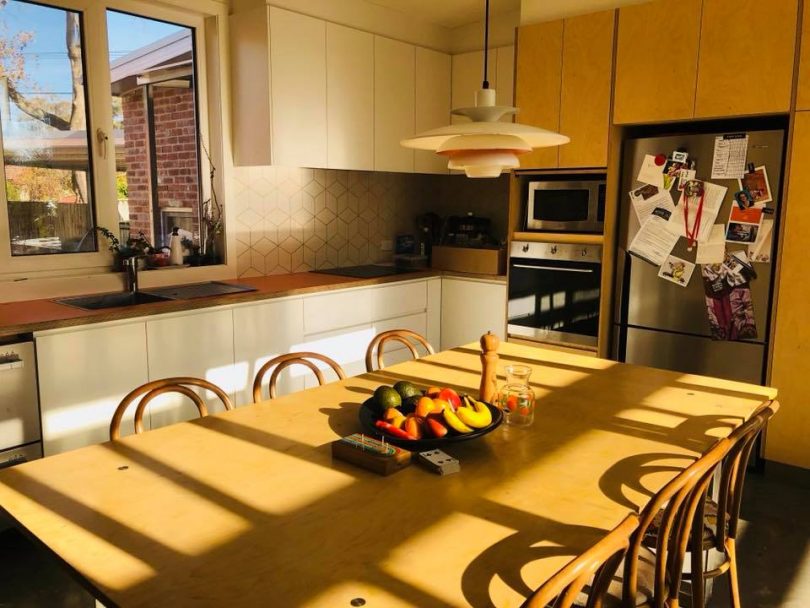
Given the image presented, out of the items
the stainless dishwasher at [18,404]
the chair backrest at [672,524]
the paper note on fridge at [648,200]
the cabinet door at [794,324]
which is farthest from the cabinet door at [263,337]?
the cabinet door at [794,324]

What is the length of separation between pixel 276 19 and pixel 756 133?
252 centimetres

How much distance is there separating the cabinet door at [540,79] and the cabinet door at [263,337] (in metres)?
1.64

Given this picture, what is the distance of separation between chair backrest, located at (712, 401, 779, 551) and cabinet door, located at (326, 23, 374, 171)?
2.85m

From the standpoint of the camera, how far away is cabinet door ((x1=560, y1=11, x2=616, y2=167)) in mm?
3641

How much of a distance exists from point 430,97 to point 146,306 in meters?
2.58

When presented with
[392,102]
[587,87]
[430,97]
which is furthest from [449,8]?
[587,87]

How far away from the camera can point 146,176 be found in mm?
3740

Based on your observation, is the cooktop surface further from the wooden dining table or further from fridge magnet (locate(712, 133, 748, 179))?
the wooden dining table

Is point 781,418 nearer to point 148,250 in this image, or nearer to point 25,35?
point 148,250

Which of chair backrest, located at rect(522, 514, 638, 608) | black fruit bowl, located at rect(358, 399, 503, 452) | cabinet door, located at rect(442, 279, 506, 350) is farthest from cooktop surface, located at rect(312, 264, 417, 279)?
chair backrest, located at rect(522, 514, 638, 608)

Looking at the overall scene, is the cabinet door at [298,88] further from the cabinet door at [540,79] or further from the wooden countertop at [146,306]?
the cabinet door at [540,79]

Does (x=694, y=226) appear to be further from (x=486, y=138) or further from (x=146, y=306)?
(x=146, y=306)

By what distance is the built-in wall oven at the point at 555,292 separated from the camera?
3.79m

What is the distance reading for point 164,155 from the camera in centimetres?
383
